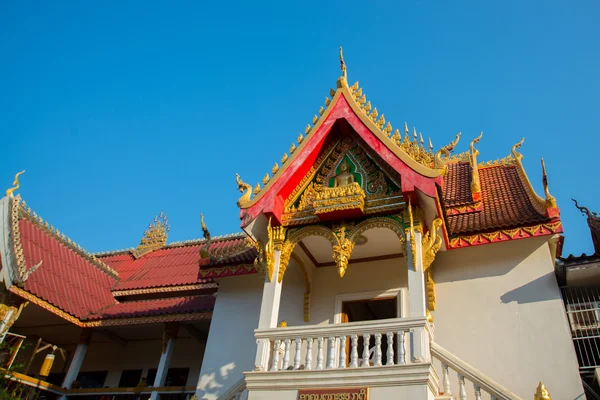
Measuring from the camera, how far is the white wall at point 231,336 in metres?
10.1

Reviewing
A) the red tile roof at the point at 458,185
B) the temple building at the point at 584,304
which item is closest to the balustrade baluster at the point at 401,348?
the temple building at the point at 584,304

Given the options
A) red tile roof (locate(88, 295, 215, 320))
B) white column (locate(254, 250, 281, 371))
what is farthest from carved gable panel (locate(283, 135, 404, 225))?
red tile roof (locate(88, 295, 215, 320))

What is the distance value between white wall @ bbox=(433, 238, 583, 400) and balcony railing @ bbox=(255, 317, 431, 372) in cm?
173

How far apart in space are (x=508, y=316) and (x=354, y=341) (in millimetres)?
2928

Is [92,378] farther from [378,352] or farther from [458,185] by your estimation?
[458,185]

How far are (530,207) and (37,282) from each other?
10703 millimetres

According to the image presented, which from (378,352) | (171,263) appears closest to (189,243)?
(171,263)

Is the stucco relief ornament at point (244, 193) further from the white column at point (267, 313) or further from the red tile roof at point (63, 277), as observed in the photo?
the red tile roof at point (63, 277)

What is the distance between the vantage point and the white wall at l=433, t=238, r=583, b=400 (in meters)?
8.02

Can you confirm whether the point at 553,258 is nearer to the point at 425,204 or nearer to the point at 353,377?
the point at 425,204

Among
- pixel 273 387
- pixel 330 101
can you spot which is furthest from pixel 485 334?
pixel 330 101

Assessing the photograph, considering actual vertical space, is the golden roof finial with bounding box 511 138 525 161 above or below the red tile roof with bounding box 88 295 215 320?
above

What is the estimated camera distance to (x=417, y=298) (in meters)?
7.47

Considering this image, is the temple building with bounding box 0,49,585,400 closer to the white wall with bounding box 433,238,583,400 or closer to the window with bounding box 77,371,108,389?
the white wall with bounding box 433,238,583,400
